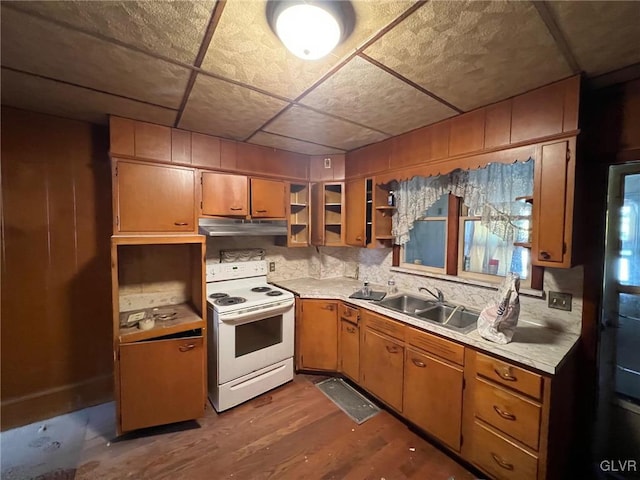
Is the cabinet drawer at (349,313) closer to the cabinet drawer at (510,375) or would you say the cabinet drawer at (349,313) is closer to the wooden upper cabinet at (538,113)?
the cabinet drawer at (510,375)

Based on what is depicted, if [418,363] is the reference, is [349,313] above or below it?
above

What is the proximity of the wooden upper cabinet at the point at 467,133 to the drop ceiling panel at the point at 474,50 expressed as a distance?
22 centimetres

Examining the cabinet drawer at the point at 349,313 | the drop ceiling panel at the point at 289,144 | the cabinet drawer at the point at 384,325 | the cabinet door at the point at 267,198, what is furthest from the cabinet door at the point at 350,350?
the drop ceiling panel at the point at 289,144

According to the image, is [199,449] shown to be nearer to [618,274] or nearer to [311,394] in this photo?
[311,394]

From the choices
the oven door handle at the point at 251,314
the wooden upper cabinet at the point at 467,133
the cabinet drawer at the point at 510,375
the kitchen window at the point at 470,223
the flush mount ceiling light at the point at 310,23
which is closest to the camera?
the flush mount ceiling light at the point at 310,23

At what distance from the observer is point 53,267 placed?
2.09m

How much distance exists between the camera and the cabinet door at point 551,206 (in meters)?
1.51

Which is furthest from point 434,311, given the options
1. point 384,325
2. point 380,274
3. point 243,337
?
point 243,337

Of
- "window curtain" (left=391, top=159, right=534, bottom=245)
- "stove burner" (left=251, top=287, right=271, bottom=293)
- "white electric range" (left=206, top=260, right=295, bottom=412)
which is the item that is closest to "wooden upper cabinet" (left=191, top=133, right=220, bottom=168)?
"white electric range" (left=206, top=260, right=295, bottom=412)

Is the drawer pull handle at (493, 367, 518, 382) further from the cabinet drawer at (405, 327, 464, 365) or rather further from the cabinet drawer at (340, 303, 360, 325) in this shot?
the cabinet drawer at (340, 303, 360, 325)

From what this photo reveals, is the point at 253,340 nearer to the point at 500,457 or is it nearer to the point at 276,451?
the point at 276,451

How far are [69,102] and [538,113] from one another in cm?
301

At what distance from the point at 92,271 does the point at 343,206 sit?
239 cm

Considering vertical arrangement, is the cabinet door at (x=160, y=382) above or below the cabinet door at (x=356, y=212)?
below
